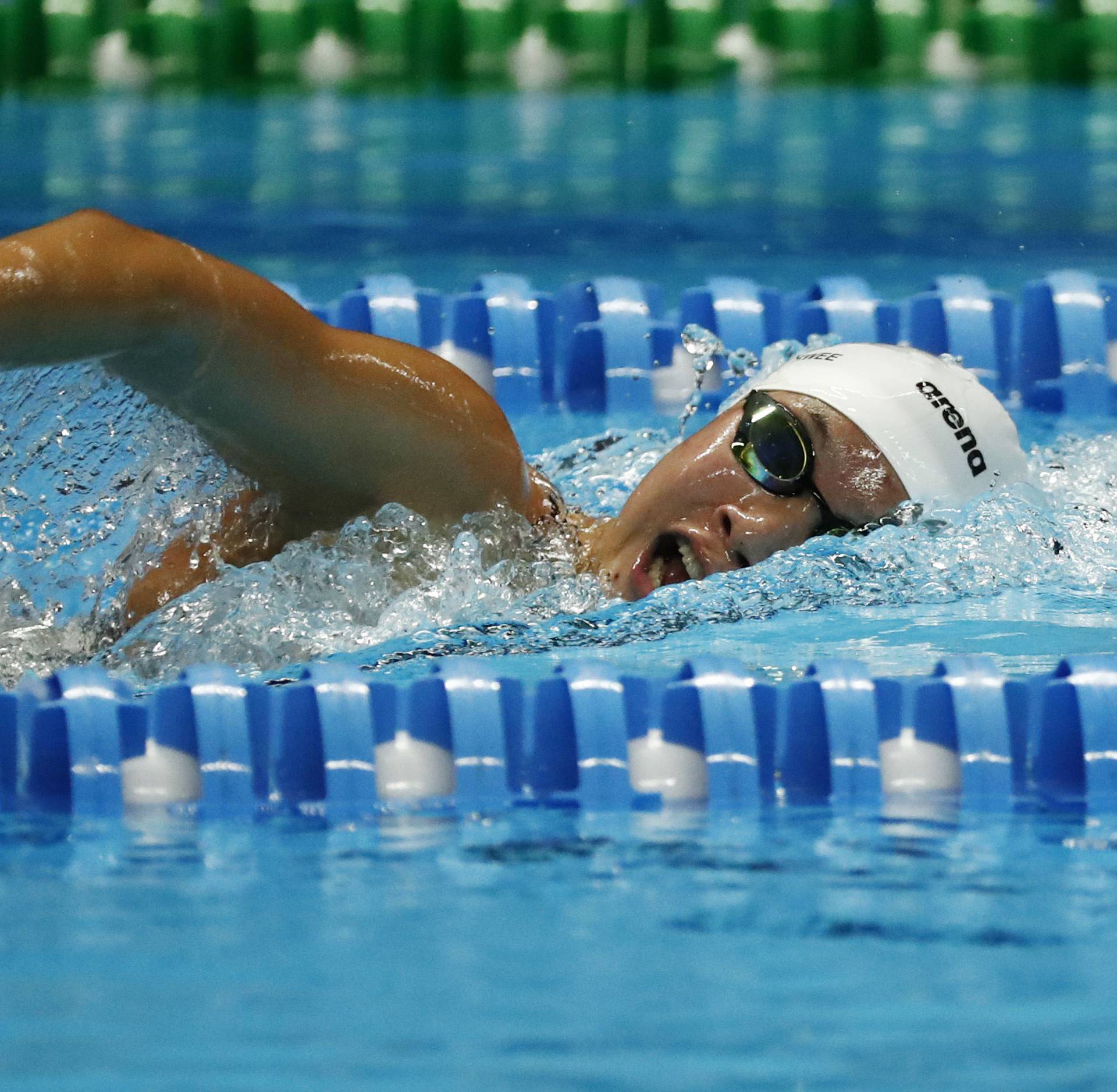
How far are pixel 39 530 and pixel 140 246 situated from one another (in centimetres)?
53

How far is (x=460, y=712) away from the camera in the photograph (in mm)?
2105

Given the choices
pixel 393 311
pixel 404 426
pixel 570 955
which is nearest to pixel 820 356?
pixel 404 426

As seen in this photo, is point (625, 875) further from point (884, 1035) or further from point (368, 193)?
point (368, 193)

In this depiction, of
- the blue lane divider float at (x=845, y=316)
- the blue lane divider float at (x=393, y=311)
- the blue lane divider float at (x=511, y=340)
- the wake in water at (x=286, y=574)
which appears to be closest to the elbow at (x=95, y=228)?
the wake in water at (x=286, y=574)

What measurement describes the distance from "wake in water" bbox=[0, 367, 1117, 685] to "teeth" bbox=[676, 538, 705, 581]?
0.02 metres

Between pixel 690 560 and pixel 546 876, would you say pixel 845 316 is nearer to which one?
pixel 690 560

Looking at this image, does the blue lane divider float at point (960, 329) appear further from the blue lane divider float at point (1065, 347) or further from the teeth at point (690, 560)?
the teeth at point (690, 560)

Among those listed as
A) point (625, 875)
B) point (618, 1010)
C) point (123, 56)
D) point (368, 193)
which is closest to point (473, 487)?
point (625, 875)

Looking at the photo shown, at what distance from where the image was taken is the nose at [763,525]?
8.02 ft

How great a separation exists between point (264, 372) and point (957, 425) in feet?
Answer: 3.27

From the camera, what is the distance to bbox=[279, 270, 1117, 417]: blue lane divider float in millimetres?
3994

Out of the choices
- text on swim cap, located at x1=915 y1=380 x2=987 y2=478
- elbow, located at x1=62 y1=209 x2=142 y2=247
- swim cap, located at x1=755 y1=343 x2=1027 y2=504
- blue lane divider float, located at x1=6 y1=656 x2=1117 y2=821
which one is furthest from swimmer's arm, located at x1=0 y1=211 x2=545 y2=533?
text on swim cap, located at x1=915 y1=380 x2=987 y2=478

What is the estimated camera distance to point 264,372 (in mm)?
2084

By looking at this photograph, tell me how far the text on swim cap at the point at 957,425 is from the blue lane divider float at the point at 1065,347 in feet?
4.82
